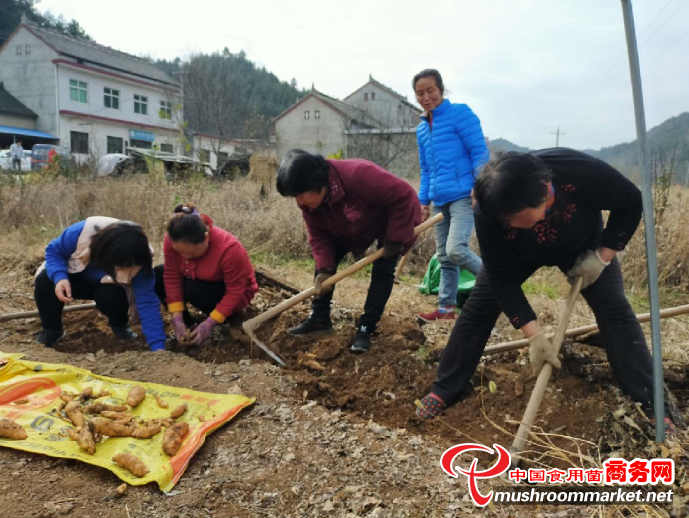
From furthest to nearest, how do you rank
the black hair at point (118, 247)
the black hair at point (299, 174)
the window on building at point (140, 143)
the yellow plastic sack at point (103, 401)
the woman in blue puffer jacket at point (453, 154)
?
the window on building at point (140, 143) < the woman in blue puffer jacket at point (453, 154) < the black hair at point (118, 247) < the black hair at point (299, 174) < the yellow plastic sack at point (103, 401)

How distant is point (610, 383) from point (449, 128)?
2.03 metres

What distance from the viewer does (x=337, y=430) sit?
2.15 metres

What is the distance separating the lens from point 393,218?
2.89 m

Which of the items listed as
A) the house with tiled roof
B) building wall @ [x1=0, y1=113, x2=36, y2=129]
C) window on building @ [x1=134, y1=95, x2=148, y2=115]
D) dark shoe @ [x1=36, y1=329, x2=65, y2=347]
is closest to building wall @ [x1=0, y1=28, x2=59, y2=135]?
building wall @ [x1=0, y1=113, x2=36, y2=129]

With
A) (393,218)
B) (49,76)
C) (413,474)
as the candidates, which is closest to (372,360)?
(393,218)

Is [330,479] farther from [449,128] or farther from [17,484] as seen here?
[449,128]

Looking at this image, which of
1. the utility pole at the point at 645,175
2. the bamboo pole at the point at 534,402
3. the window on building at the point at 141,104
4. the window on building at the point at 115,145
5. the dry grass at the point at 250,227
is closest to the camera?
the utility pole at the point at 645,175

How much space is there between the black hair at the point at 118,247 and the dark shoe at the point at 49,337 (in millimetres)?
818

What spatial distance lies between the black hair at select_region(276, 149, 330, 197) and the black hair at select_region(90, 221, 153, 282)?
0.91 m

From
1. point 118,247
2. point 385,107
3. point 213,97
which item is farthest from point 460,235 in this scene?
point 213,97

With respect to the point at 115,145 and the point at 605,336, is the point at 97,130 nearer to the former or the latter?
the point at 115,145

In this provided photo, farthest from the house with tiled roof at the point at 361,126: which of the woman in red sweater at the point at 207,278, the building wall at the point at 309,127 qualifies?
the woman in red sweater at the point at 207,278

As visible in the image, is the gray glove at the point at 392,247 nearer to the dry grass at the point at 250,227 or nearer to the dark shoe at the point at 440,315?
the dark shoe at the point at 440,315

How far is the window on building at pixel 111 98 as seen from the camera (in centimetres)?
2708
